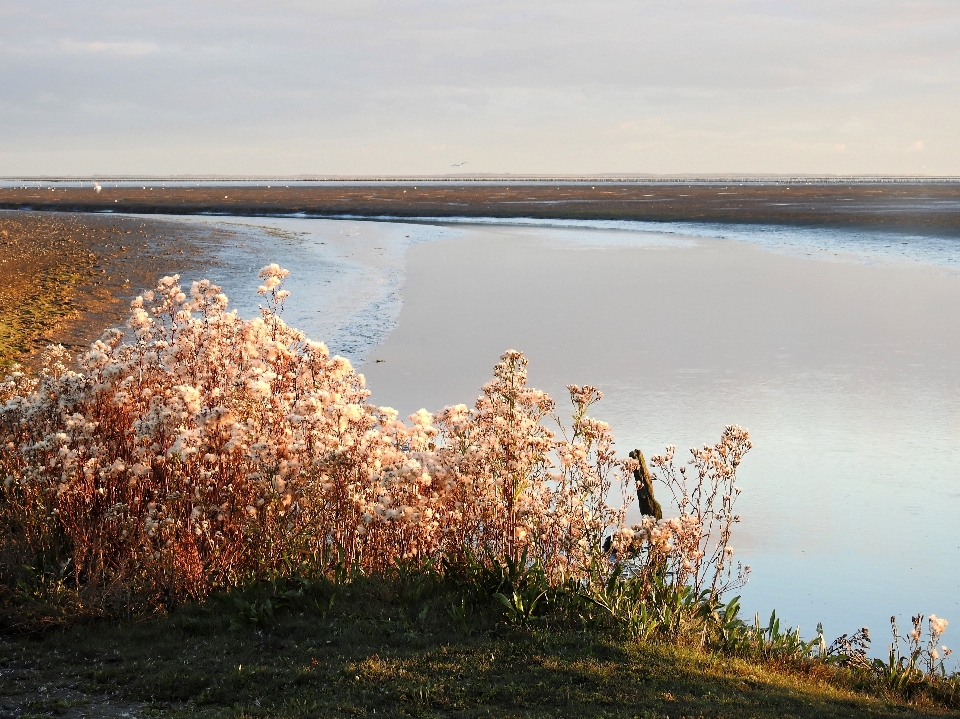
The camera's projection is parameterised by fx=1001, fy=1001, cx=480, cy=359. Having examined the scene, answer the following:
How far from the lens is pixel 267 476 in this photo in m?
8.23

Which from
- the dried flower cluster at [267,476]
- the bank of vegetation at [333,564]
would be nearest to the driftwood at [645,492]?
the bank of vegetation at [333,564]

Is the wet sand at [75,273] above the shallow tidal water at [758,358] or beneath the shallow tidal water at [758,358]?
above

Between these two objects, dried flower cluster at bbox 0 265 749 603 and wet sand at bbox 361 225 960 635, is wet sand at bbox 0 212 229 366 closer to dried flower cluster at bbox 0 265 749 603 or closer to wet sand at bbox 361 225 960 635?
wet sand at bbox 361 225 960 635

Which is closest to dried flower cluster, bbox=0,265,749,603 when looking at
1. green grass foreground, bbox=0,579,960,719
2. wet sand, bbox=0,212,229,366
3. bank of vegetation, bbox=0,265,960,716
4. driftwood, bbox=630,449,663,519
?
bank of vegetation, bbox=0,265,960,716

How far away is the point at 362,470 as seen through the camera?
28.1 ft

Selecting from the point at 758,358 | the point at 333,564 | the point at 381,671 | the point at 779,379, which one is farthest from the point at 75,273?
the point at 381,671

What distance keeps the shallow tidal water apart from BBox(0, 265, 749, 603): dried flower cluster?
2.47 meters

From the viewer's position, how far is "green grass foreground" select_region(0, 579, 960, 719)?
20.9 feet

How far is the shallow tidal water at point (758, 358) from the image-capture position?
1058cm

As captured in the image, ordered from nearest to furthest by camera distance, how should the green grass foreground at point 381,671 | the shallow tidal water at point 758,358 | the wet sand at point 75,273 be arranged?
the green grass foreground at point 381,671 → the shallow tidal water at point 758,358 → the wet sand at point 75,273

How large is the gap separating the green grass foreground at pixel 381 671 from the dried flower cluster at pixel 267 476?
626 millimetres

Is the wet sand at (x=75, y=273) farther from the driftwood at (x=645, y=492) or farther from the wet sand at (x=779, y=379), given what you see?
the driftwood at (x=645, y=492)

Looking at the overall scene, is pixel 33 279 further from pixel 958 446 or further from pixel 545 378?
pixel 958 446

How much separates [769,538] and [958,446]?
14.8 ft
